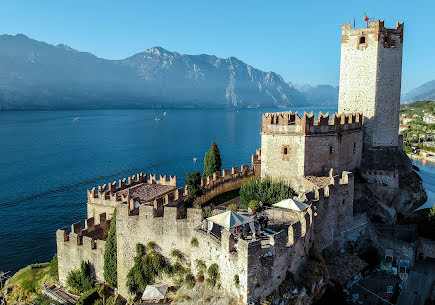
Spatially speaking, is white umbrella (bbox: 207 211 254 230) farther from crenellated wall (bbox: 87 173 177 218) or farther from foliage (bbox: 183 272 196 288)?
crenellated wall (bbox: 87 173 177 218)

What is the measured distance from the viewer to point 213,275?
56.9 feet

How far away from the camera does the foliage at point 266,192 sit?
26630 mm

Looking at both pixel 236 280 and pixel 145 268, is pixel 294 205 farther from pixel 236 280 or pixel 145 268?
pixel 145 268

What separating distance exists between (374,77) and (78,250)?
A: 27.2 meters

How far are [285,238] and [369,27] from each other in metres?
22.8

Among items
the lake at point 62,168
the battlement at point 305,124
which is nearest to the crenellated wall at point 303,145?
the battlement at point 305,124

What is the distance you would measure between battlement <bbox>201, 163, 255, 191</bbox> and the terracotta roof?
311 cm

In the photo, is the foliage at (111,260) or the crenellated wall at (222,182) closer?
the foliage at (111,260)

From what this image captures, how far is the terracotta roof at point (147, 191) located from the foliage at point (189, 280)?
1159 centimetres

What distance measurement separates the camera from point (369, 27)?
31.3 meters

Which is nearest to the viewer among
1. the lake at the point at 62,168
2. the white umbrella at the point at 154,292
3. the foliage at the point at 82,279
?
the white umbrella at the point at 154,292

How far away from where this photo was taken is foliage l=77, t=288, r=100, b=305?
2270 cm

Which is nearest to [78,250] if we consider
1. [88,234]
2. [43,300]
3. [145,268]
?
[88,234]

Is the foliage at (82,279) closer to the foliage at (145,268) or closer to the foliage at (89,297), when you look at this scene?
the foliage at (89,297)
